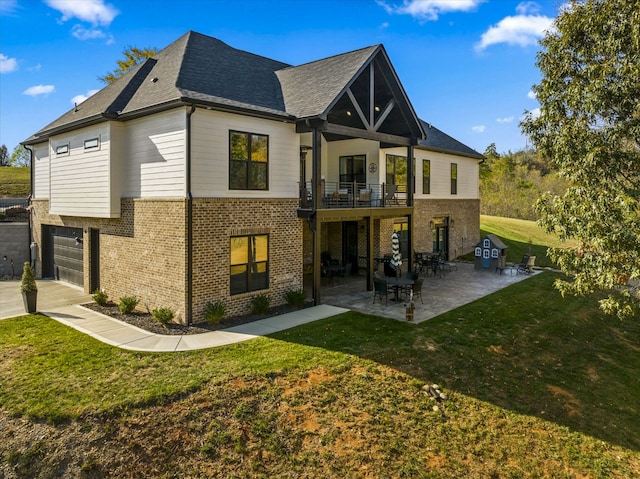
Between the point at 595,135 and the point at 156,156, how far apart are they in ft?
40.1

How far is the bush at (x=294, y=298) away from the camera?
14.5 m

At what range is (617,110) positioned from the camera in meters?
10.2

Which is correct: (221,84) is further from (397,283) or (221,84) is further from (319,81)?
(397,283)

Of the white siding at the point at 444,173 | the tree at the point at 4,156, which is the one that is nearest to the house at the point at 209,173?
the white siding at the point at 444,173

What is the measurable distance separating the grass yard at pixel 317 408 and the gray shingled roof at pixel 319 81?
7778 millimetres

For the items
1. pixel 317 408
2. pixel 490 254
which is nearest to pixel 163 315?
pixel 317 408

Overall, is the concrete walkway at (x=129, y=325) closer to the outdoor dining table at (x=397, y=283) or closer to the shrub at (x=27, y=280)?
the shrub at (x=27, y=280)

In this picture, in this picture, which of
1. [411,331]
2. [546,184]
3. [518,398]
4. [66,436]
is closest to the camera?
[66,436]

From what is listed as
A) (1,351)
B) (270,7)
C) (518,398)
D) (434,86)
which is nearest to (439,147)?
(434,86)

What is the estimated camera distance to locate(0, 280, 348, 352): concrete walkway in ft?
35.0

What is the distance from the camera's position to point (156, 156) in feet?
42.5

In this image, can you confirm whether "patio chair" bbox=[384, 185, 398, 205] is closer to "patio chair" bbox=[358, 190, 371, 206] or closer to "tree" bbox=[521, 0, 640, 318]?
"patio chair" bbox=[358, 190, 371, 206]

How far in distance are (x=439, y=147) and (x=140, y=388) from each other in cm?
2124

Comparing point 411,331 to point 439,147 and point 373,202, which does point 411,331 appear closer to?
point 373,202
